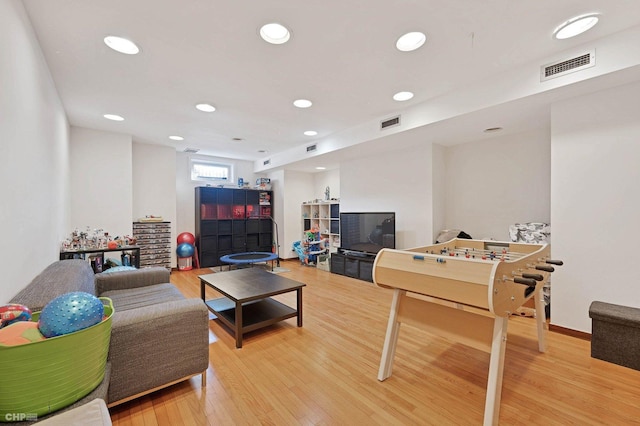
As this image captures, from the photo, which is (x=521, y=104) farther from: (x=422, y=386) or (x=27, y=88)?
(x=27, y=88)

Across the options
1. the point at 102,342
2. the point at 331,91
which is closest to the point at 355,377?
the point at 102,342

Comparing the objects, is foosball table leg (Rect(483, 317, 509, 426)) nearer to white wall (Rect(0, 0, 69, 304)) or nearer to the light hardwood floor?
the light hardwood floor

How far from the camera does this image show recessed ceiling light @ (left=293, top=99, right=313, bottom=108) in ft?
10.3

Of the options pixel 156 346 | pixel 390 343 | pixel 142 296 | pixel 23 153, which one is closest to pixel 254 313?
pixel 142 296

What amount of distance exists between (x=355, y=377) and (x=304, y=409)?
481mm

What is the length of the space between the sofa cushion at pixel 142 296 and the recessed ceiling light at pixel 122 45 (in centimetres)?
214

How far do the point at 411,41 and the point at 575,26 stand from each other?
116 centimetres

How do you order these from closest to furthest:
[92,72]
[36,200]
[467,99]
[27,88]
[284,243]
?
[27,88]
[36,200]
[92,72]
[467,99]
[284,243]

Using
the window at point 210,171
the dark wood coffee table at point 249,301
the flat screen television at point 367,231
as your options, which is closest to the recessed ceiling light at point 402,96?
the flat screen television at point 367,231

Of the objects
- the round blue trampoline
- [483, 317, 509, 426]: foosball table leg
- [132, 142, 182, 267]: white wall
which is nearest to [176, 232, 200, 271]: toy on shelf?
[132, 142, 182, 267]: white wall

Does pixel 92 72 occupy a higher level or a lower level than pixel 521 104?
higher

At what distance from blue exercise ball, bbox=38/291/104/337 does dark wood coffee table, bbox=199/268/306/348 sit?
4.34 ft

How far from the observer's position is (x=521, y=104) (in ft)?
8.71

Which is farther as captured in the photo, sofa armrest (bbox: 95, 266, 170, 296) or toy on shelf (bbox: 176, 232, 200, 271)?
toy on shelf (bbox: 176, 232, 200, 271)
